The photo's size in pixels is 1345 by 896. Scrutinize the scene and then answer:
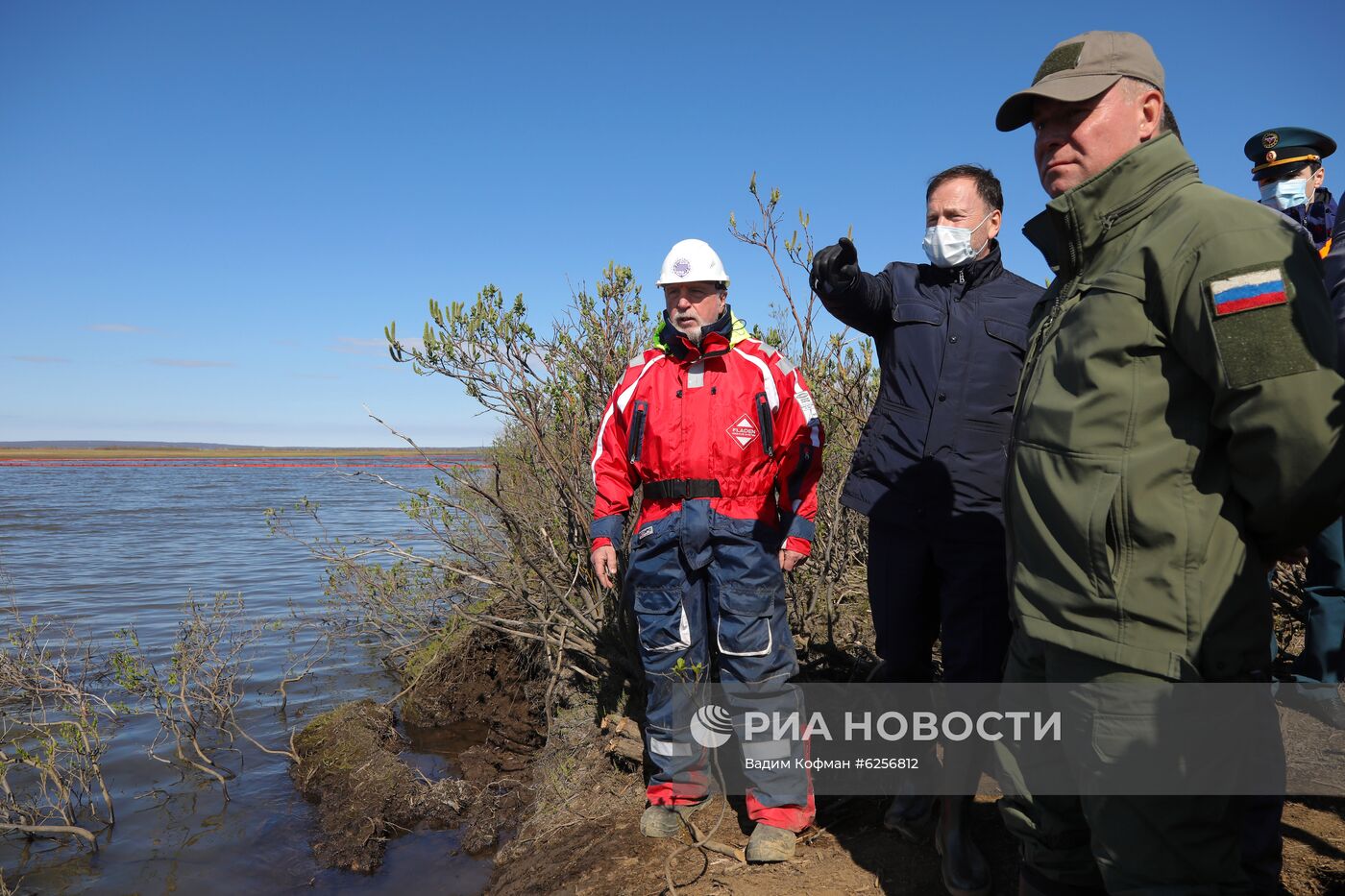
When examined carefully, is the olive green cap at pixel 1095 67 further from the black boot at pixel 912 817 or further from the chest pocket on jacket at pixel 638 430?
the black boot at pixel 912 817

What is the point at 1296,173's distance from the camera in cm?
361

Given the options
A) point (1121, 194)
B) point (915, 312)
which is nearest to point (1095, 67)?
point (1121, 194)

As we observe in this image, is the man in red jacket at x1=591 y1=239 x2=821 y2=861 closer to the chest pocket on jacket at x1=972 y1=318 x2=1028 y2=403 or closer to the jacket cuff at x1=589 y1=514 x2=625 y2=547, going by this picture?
the jacket cuff at x1=589 y1=514 x2=625 y2=547

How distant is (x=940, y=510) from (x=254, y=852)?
169 inches

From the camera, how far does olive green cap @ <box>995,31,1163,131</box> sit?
173cm

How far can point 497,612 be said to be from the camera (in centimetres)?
585

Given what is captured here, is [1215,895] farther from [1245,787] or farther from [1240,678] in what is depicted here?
[1240,678]

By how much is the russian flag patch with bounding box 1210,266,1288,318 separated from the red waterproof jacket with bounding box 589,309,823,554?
1904 mm

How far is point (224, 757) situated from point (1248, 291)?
6.63 meters

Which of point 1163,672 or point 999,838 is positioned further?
point 999,838

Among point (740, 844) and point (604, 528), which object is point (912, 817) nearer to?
point (740, 844)

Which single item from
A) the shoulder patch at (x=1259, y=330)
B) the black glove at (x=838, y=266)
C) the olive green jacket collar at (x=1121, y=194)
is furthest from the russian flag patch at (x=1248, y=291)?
the black glove at (x=838, y=266)

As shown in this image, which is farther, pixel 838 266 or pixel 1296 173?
pixel 1296 173

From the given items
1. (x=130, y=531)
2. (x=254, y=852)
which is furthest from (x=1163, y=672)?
(x=130, y=531)
